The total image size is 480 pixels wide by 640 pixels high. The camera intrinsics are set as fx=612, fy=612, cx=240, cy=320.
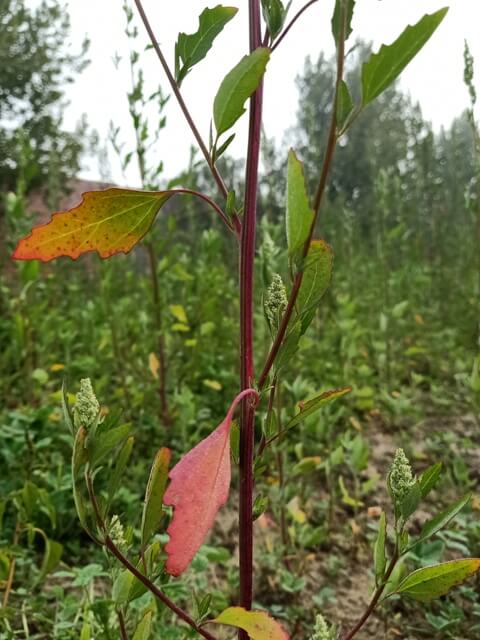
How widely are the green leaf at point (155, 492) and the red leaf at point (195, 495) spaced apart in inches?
2.7

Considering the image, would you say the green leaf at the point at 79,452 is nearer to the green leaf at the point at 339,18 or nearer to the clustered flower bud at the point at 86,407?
the clustered flower bud at the point at 86,407

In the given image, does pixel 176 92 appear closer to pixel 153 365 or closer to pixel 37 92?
pixel 153 365

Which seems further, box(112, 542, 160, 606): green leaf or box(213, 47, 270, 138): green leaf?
box(112, 542, 160, 606): green leaf

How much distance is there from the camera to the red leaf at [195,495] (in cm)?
55

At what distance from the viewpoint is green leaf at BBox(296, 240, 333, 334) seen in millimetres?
682

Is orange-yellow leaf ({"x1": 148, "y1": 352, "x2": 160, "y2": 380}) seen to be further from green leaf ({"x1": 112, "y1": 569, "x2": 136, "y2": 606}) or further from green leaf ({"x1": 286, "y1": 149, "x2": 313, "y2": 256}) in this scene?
green leaf ({"x1": 286, "y1": 149, "x2": 313, "y2": 256})

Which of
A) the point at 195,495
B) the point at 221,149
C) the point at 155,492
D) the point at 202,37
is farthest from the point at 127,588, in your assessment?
the point at 202,37

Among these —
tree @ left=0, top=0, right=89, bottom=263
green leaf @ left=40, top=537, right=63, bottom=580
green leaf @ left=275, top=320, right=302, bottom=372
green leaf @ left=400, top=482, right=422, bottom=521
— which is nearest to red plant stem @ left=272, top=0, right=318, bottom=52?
green leaf @ left=275, top=320, right=302, bottom=372

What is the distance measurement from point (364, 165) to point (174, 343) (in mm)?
16065

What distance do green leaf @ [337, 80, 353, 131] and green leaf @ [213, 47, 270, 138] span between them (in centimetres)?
8

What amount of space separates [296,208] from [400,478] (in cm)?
→ 37

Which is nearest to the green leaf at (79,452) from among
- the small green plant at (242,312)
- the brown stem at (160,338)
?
the small green plant at (242,312)

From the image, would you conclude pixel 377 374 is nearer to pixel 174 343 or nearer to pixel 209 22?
pixel 174 343

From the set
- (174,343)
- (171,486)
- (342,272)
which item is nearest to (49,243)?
(171,486)
